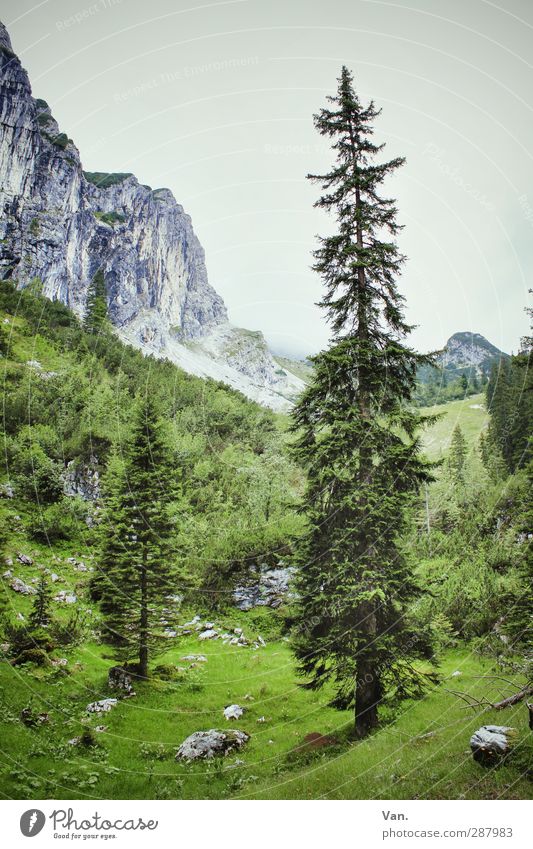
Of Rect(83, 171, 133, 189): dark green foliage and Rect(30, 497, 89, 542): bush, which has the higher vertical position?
Rect(83, 171, 133, 189): dark green foliage

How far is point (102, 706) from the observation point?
39.9 feet

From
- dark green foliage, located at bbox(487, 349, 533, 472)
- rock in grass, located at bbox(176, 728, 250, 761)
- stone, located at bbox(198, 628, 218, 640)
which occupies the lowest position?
stone, located at bbox(198, 628, 218, 640)

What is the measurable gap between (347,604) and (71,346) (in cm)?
5534

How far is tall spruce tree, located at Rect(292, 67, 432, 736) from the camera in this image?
806 cm

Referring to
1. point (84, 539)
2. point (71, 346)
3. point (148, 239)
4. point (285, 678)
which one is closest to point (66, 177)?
point (148, 239)

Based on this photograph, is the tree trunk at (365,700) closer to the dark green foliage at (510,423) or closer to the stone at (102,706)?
the stone at (102,706)

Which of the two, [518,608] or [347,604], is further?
[518,608]

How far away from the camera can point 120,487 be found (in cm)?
1488

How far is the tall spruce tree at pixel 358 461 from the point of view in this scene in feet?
26.5

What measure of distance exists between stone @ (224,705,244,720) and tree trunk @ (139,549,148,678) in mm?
3602

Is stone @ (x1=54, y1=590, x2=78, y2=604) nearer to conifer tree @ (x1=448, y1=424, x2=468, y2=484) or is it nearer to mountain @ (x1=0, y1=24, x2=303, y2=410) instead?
conifer tree @ (x1=448, y1=424, x2=468, y2=484)

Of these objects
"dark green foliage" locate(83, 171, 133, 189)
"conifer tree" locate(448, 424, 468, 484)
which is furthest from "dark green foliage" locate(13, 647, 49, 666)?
"dark green foliage" locate(83, 171, 133, 189)

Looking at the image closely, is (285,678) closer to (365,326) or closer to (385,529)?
(385,529)

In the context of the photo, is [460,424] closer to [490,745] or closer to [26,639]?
[490,745]
